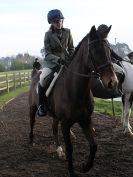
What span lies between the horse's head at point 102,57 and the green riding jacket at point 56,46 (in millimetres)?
1452

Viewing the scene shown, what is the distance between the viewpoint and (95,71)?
529cm

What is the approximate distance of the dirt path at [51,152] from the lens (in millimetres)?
6457

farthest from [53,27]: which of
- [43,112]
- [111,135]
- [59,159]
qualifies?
[111,135]

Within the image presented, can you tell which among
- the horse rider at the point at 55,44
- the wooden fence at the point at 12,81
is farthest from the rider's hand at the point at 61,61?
the wooden fence at the point at 12,81

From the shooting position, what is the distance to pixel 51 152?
7863mm

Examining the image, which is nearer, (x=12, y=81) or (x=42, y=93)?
(x=42, y=93)

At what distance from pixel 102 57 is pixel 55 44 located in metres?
1.92

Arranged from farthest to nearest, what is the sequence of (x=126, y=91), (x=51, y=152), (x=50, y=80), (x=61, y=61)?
(x=126, y=91) → (x=51, y=152) → (x=50, y=80) → (x=61, y=61)

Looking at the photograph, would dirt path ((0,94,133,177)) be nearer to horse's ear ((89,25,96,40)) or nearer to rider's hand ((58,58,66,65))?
rider's hand ((58,58,66,65))

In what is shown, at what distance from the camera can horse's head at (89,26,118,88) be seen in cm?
495

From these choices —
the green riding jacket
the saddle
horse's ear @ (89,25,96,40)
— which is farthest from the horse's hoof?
horse's ear @ (89,25,96,40)

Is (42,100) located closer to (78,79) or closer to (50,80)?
(50,80)

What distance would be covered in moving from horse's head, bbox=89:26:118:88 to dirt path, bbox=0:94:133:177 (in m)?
1.94

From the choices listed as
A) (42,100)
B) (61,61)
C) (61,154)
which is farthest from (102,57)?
(61,154)
